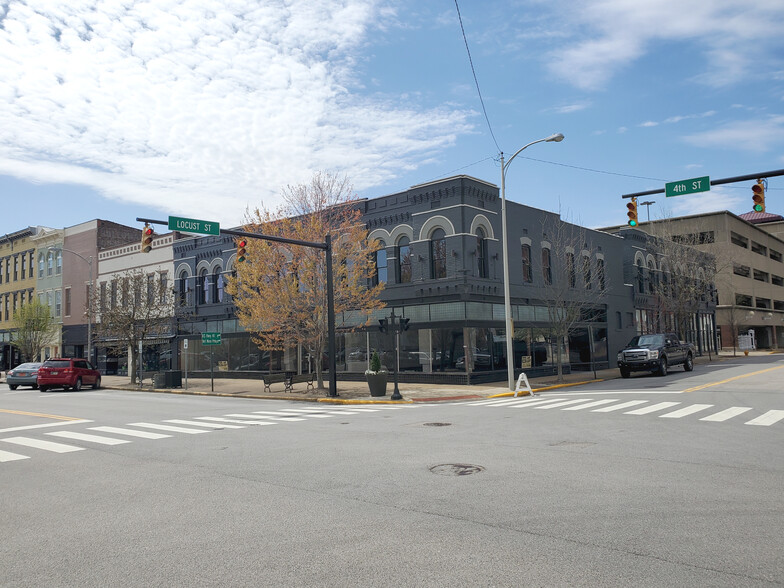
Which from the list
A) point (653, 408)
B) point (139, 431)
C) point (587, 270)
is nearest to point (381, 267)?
point (587, 270)

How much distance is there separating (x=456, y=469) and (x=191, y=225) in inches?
547

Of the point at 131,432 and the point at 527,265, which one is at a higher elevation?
the point at 527,265

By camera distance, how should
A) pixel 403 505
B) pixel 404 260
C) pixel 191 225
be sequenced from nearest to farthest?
pixel 403 505, pixel 191 225, pixel 404 260

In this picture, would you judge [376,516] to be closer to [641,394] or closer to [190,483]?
[190,483]

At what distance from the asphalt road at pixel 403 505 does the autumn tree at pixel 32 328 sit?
122ft

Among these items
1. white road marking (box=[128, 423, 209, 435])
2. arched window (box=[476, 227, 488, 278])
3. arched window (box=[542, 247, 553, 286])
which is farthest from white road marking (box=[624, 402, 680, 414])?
arched window (box=[542, 247, 553, 286])

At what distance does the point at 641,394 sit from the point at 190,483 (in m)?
16.7

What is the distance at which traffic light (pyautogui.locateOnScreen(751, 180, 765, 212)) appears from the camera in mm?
16062

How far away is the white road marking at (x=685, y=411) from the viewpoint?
571 inches

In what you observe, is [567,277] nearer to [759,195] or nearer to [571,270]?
[571,270]

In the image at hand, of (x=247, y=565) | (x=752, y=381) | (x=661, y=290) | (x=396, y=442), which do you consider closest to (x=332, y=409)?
(x=396, y=442)

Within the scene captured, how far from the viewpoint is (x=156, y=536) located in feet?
19.6

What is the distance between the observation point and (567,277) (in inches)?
1277

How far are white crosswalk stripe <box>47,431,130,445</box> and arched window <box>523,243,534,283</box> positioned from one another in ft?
76.4
